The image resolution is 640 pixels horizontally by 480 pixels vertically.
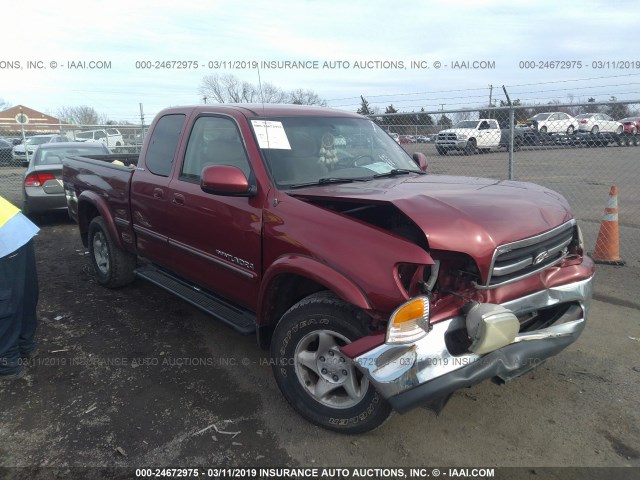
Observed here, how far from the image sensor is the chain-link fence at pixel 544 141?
22.4 feet

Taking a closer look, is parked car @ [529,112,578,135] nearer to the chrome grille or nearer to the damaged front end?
the chrome grille

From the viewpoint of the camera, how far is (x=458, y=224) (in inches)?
102

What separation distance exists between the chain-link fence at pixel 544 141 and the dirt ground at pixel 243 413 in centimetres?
319

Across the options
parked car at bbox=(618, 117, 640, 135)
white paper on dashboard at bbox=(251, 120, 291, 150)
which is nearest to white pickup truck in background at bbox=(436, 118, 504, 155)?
parked car at bbox=(618, 117, 640, 135)

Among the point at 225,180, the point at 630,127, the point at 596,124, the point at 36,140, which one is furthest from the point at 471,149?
the point at 36,140

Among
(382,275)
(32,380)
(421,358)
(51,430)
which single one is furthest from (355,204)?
(32,380)

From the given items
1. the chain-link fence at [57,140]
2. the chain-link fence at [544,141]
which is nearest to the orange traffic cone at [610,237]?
the chain-link fence at [544,141]

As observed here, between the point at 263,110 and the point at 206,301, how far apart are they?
5.31 feet

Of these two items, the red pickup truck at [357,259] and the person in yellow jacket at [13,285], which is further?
the person in yellow jacket at [13,285]

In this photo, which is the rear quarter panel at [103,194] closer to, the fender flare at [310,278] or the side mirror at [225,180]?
the side mirror at [225,180]

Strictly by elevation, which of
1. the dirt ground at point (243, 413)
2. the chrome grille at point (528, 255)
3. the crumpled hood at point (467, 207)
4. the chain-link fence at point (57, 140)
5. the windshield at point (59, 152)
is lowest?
the dirt ground at point (243, 413)

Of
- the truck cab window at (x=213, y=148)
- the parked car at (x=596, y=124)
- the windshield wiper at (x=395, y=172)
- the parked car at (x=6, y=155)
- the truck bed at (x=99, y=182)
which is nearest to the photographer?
the truck cab window at (x=213, y=148)

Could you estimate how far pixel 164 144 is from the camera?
4543 mm

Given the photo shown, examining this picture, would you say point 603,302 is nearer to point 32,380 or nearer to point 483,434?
point 483,434
